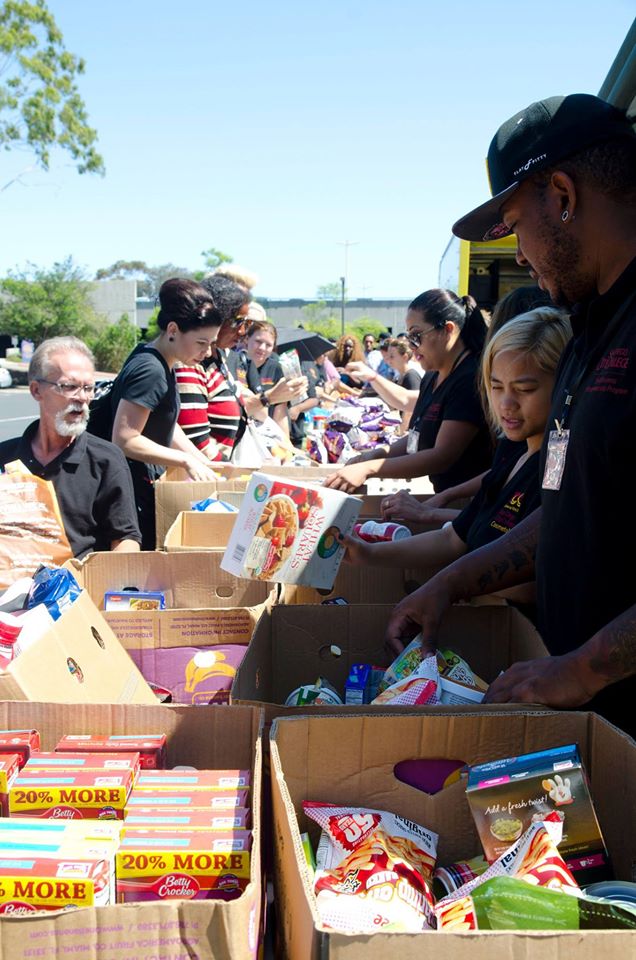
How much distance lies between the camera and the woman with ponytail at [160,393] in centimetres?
369

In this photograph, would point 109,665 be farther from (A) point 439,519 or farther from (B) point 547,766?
(A) point 439,519

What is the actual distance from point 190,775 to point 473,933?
2.09 ft

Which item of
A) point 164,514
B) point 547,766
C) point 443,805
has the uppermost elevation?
point 547,766

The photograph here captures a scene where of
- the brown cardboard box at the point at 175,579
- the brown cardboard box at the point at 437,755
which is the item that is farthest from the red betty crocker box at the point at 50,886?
the brown cardboard box at the point at 175,579

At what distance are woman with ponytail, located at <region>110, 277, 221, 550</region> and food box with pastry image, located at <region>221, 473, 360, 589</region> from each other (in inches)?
58.5

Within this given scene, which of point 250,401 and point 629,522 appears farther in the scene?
point 250,401

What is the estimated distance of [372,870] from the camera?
1203 millimetres

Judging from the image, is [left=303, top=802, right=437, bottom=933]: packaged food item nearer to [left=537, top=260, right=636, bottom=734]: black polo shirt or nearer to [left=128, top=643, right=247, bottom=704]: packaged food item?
[left=537, top=260, right=636, bottom=734]: black polo shirt

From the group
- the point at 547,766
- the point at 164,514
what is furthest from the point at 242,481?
the point at 547,766

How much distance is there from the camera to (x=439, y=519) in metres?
3.08

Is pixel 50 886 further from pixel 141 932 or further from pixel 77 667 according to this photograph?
pixel 77 667

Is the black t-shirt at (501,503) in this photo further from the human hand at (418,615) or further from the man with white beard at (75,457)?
the man with white beard at (75,457)

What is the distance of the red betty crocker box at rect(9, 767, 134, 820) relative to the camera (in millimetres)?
1283

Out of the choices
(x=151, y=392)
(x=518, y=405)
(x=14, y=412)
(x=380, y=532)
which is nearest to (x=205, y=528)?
(x=380, y=532)
